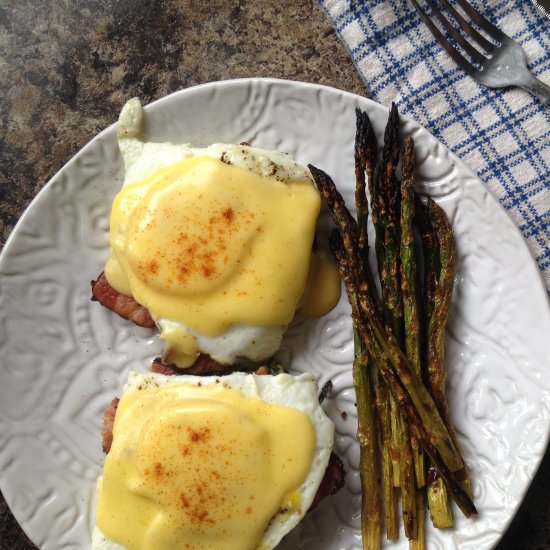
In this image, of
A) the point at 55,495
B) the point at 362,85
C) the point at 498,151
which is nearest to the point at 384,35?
the point at 362,85

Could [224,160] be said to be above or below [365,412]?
above

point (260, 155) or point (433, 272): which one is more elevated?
point (260, 155)

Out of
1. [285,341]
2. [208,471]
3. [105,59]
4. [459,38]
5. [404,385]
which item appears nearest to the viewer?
[208,471]

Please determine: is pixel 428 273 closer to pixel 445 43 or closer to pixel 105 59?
pixel 445 43

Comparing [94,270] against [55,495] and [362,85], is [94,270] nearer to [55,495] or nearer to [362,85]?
[55,495]

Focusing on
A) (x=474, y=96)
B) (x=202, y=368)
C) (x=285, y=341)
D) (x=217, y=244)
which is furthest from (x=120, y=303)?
(x=474, y=96)

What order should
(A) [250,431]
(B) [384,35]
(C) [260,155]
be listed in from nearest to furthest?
1. (A) [250,431]
2. (C) [260,155]
3. (B) [384,35]

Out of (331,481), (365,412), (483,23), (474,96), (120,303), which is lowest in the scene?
(331,481)
